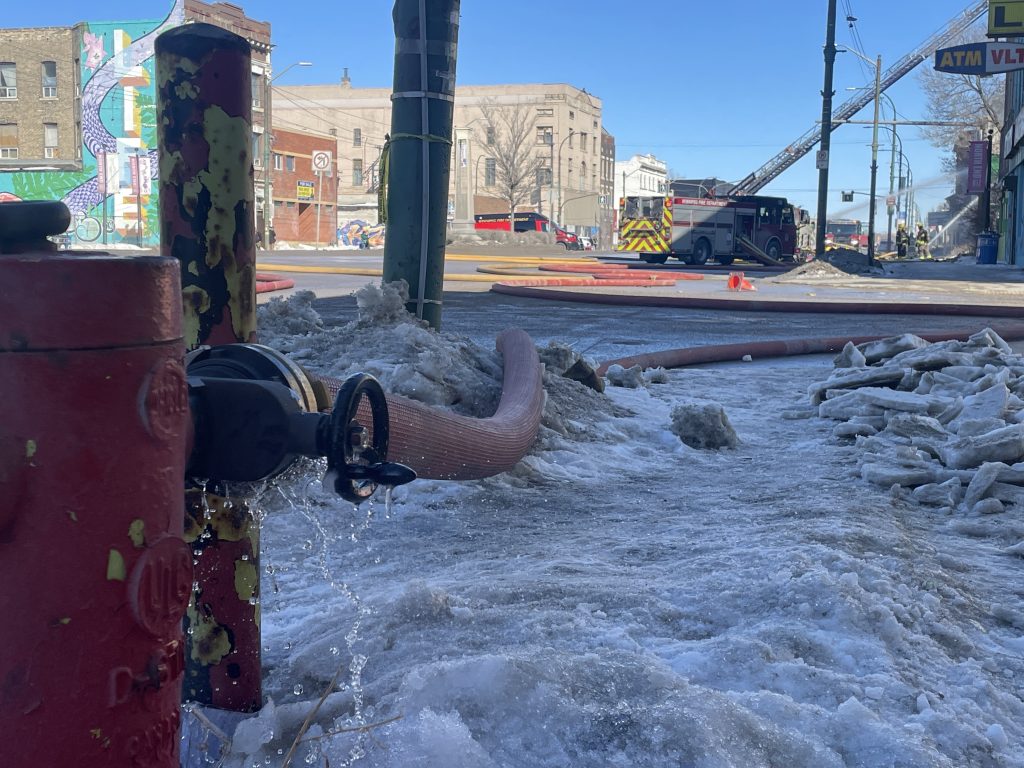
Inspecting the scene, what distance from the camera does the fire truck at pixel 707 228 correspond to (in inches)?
1427

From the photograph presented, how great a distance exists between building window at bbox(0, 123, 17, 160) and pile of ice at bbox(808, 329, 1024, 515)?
182 feet

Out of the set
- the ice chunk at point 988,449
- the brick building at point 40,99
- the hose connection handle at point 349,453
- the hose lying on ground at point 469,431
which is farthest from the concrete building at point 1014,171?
→ the brick building at point 40,99

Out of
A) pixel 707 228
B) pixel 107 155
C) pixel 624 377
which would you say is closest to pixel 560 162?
pixel 107 155

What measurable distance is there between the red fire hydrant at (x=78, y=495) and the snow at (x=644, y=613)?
507mm

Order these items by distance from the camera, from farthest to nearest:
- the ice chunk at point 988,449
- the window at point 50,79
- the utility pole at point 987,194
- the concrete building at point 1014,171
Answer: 1. the window at point 50,79
2. the utility pole at point 987,194
3. the concrete building at point 1014,171
4. the ice chunk at point 988,449

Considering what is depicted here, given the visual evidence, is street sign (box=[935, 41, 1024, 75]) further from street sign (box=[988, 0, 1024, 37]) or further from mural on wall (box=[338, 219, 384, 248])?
mural on wall (box=[338, 219, 384, 248])

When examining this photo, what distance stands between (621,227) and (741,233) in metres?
4.52

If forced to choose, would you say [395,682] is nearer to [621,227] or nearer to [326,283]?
[326,283]

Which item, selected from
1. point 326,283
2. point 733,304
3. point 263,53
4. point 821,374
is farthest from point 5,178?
point 821,374

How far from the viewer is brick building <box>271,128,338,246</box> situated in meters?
60.4

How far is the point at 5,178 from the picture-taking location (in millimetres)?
50062

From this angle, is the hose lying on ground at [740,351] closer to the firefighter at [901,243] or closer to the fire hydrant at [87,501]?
the fire hydrant at [87,501]

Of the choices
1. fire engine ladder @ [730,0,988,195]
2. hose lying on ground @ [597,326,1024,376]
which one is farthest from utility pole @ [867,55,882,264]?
hose lying on ground @ [597,326,1024,376]

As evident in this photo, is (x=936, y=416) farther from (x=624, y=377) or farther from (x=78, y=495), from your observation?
(x=78, y=495)
